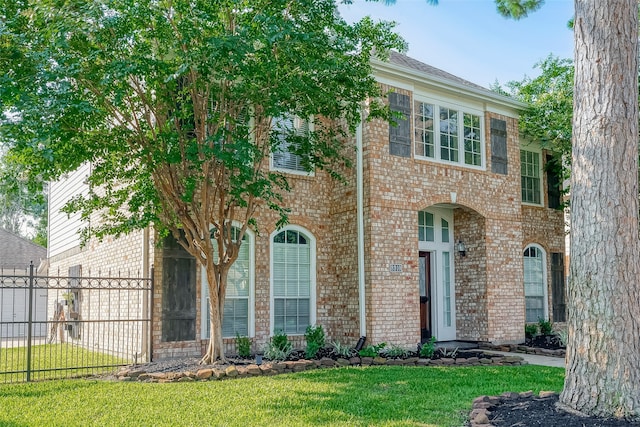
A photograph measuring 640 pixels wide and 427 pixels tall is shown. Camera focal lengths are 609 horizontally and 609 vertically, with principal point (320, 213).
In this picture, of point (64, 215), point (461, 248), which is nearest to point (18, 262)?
point (64, 215)

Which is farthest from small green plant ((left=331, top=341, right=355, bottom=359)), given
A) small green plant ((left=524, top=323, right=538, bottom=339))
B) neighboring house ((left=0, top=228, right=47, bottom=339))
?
neighboring house ((left=0, top=228, right=47, bottom=339))

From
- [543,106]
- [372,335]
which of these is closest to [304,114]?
[372,335]

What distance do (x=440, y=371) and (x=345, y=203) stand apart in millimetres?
4066

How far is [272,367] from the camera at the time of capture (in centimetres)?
920

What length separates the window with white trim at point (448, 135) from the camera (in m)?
12.9

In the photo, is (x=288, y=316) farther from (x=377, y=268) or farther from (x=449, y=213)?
(x=449, y=213)

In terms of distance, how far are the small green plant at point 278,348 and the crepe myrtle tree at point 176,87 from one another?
1.09 metres

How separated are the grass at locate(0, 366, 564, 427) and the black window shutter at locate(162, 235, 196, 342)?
6.69 ft

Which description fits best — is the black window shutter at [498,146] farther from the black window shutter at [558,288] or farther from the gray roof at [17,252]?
the gray roof at [17,252]

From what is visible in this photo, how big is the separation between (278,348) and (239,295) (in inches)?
50.2

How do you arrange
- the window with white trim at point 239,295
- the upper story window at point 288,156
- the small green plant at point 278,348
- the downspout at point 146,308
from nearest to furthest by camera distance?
1. the downspout at point 146,308
2. the small green plant at point 278,348
3. the window with white trim at point 239,295
4. the upper story window at point 288,156

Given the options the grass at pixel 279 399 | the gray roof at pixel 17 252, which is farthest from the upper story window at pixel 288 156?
the gray roof at pixel 17 252

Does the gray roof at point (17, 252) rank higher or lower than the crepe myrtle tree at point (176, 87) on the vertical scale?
lower

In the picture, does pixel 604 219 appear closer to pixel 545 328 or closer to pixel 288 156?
pixel 288 156
